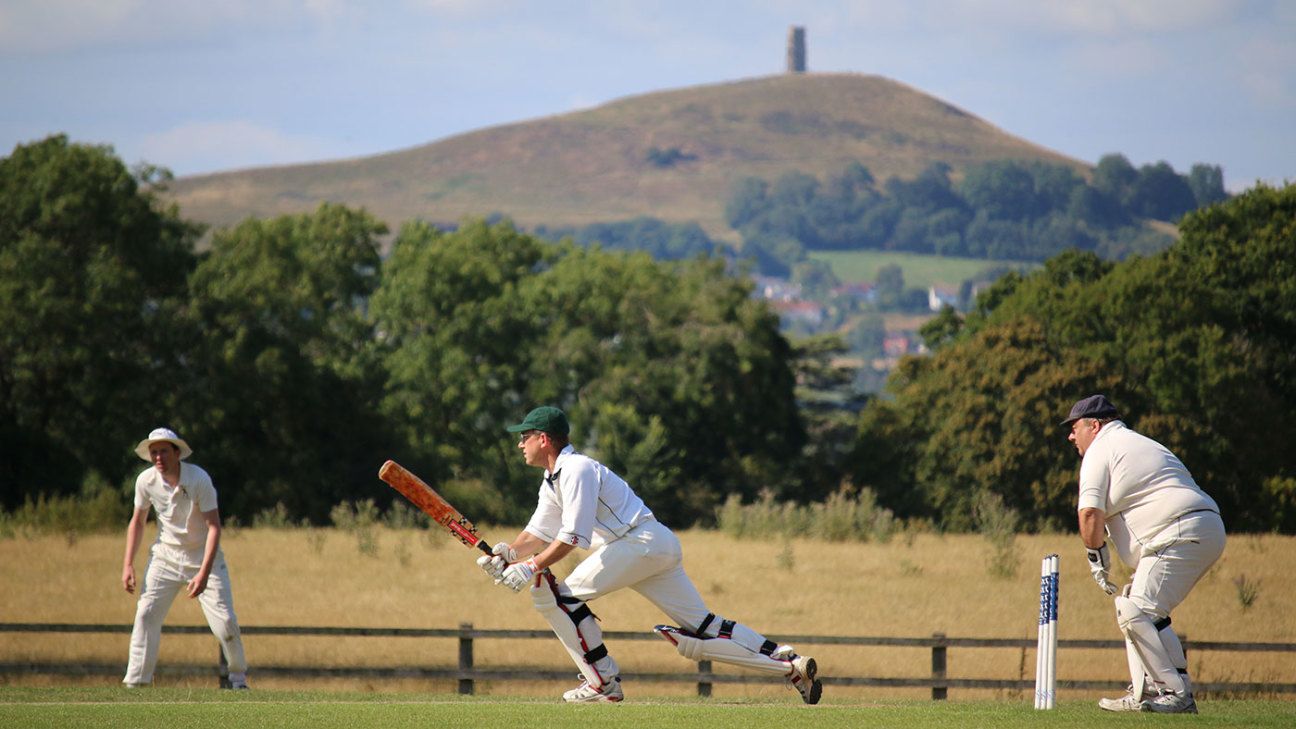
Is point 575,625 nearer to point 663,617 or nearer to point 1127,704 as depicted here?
point 1127,704

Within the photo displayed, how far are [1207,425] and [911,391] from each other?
11.5 meters

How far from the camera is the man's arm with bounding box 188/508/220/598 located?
1291 centimetres

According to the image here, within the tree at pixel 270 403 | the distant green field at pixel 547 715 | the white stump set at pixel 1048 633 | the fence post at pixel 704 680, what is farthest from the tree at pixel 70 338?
the white stump set at pixel 1048 633

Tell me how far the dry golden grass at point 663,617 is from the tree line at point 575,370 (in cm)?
1209

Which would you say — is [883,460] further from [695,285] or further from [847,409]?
[847,409]

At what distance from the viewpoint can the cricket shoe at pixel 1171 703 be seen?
10.3 m

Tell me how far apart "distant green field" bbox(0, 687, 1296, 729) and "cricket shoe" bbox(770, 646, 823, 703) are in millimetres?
111

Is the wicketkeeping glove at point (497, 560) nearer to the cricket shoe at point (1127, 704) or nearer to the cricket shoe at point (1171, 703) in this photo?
the cricket shoe at point (1127, 704)

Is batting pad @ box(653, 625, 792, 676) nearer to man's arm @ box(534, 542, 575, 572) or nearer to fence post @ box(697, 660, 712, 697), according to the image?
man's arm @ box(534, 542, 575, 572)

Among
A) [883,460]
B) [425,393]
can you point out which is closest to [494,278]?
[425,393]

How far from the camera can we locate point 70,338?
171 feet

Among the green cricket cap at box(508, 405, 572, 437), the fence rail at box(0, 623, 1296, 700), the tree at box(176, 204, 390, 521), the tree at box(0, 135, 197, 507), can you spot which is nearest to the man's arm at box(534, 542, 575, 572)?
the green cricket cap at box(508, 405, 572, 437)

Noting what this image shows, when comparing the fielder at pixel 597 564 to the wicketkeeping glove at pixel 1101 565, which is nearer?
the wicketkeeping glove at pixel 1101 565

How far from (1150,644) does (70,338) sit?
1874 inches
